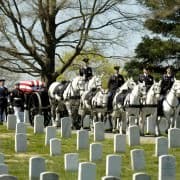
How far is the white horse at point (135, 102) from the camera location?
931 inches

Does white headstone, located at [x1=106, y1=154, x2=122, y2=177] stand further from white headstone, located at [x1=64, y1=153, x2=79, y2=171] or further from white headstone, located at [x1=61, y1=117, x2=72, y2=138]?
white headstone, located at [x1=61, y1=117, x2=72, y2=138]

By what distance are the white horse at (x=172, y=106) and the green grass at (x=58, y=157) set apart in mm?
3164

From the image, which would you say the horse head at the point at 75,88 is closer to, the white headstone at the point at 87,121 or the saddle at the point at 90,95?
the saddle at the point at 90,95

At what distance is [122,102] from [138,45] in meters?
18.7

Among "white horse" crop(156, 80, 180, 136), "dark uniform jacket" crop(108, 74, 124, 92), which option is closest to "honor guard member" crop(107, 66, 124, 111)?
"dark uniform jacket" crop(108, 74, 124, 92)

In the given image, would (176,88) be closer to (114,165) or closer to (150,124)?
(150,124)

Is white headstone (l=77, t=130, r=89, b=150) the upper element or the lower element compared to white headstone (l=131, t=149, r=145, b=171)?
upper

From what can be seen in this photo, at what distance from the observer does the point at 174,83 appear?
74.8 feet

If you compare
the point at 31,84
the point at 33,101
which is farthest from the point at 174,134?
the point at 31,84

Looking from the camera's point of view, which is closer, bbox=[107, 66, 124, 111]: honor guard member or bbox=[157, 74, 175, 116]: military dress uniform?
bbox=[157, 74, 175, 116]: military dress uniform

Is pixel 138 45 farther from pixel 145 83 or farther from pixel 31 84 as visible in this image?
pixel 145 83

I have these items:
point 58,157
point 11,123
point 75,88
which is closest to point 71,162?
point 58,157

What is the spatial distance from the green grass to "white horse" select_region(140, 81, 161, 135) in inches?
120

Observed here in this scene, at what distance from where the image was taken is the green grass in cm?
1397
